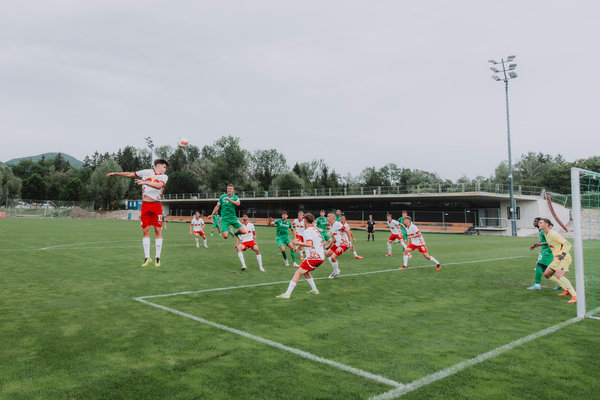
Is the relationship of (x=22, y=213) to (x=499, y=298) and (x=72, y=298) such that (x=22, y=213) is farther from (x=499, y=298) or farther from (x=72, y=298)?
(x=499, y=298)

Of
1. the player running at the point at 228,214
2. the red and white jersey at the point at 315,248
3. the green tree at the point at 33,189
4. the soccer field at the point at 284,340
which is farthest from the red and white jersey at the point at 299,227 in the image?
the green tree at the point at 33,189

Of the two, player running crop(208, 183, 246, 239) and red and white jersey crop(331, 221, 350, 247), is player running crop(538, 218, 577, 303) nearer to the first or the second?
red and white jersey crop(331, 221, 350, 247)

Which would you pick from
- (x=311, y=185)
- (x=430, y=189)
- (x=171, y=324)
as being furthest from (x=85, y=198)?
(x=171, y=324)

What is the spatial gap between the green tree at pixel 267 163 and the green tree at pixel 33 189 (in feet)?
168

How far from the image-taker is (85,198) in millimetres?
85438

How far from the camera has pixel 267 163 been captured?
97.8 metres

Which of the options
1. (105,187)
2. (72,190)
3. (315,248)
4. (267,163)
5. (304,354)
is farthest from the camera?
(267,163)

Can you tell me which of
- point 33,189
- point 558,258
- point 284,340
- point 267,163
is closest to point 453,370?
point 284,340

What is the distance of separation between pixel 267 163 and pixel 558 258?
91.2 m

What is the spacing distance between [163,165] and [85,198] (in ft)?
296

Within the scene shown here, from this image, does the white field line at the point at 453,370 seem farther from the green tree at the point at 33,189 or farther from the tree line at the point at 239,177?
the green tree at the point at 33,189

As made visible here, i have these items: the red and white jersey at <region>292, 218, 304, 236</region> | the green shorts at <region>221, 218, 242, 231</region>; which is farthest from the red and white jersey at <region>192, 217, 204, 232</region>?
the green shorts at <region>221, 218, 242, 231</region>

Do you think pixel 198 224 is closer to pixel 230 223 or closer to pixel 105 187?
pixel 230 223

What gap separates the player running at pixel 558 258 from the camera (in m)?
8.23
